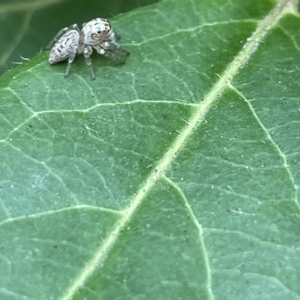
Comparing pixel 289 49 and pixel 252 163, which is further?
pixel 289 49

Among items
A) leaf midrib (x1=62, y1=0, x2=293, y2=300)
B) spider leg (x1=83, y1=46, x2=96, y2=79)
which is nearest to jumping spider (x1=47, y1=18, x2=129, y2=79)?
spider leg (x1=83, y1=46, x2=96, y2=79)

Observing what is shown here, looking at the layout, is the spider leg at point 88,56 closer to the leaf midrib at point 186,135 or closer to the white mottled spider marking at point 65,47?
the white mottled spider marking at point 65,47

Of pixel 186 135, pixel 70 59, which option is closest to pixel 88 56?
pixel 70 59

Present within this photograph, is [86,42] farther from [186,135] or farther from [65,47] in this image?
[186,135]

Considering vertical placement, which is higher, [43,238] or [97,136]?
[97,136]

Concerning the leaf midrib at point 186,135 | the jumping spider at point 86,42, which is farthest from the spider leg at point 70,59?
the leaf midrib at point 186,135

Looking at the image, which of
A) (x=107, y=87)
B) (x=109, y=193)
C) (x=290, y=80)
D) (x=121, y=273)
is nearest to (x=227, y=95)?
(x=290, y=80)

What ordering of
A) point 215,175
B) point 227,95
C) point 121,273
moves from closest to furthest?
point 121,273, point 215,175, point 227,95

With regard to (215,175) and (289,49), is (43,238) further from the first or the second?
(289,49)
